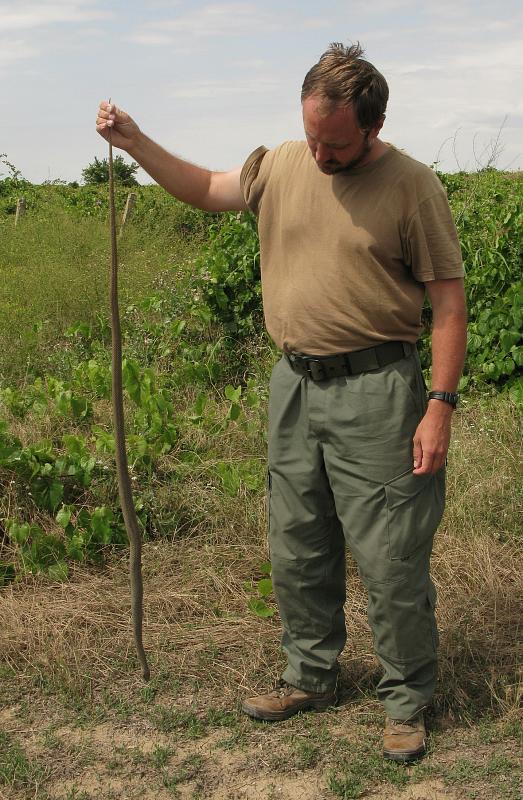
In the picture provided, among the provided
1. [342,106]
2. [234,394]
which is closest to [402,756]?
[342,106]

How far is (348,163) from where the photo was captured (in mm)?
2604

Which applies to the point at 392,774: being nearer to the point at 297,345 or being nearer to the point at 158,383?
the point at 297,345

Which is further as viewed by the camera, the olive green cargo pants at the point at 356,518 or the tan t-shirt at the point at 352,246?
the olive green cargo pants at the point at 356,518

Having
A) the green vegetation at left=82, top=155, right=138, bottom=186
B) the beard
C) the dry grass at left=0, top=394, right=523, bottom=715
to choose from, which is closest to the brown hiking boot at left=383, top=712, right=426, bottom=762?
the dry grass at left=0, top=394, right=523, bottom=715

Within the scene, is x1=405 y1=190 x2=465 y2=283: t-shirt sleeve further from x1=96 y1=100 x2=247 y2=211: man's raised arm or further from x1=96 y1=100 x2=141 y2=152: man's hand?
x1=96 y1=100 x2=141 y2=152: man's hand

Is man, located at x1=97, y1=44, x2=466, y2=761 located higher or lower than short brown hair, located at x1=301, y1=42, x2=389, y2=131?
lower

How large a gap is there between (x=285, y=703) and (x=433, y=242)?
161cm

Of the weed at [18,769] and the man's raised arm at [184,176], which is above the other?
the man's raised arm at [184,176]

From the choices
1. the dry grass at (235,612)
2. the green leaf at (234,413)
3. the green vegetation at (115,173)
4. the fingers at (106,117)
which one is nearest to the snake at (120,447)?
the fingers at (106,117)

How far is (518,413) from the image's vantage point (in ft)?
16.4

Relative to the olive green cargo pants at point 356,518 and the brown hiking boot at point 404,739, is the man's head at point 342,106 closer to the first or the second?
the olive green cargo pants at point 356,518

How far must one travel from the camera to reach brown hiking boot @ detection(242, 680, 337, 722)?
3.10 m

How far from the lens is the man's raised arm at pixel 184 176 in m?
2.84

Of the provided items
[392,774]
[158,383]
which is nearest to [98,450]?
[158,383]
